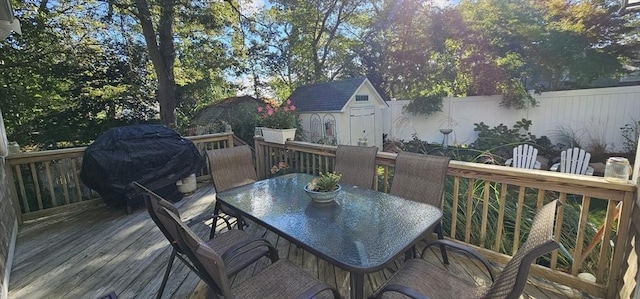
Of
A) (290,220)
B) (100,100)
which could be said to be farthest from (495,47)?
(100,100)

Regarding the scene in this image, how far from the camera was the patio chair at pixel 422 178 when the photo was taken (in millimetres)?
Result: 2262

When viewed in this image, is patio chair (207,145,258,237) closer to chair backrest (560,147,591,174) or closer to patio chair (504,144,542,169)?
patio chair (504,144,542,169)

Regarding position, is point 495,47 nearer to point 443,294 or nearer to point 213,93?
point 443,294

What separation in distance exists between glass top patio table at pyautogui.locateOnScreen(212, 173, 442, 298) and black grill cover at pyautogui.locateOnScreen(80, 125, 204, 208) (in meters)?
2.02

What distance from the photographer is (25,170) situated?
4.28 metres

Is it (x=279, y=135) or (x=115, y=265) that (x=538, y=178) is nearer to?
(x=279, y=135)

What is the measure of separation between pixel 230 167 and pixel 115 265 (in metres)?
1.35

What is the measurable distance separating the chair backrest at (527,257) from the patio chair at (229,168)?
2249mm

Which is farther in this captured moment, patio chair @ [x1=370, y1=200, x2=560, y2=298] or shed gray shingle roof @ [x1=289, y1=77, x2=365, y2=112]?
shed gray shingle roof @ [x1=289, y1=77, x2=365, y2=112]

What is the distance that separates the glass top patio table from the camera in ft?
4.66

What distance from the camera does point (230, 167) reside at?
119 inches

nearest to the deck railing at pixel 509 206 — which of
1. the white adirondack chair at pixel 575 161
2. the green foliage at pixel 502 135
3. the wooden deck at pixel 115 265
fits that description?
the wooden deck at pixel 115 265

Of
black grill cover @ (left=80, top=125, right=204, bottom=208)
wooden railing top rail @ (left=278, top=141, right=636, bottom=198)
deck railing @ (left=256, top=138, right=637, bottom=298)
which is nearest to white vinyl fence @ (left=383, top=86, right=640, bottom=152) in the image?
deck railing @ (left=256, top=138, right=637, bottom=298)

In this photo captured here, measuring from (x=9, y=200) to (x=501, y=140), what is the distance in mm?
9422
